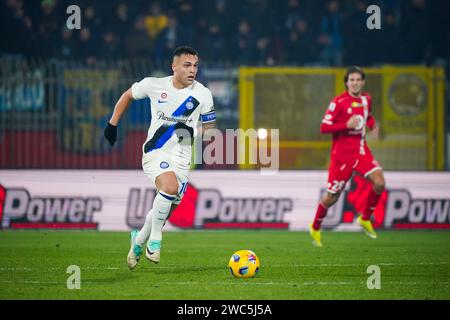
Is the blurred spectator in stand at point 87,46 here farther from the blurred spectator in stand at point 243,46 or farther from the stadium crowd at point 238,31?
the blurred spectator in stand at point 243,46

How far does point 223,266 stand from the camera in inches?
429

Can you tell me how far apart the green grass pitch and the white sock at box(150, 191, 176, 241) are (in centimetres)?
44

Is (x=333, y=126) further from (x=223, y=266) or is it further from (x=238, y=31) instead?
(x=238, y=31)

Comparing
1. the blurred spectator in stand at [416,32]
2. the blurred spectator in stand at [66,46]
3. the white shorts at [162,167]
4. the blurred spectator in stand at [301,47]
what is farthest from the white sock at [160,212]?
the blurred spectator in stand at [416,32]

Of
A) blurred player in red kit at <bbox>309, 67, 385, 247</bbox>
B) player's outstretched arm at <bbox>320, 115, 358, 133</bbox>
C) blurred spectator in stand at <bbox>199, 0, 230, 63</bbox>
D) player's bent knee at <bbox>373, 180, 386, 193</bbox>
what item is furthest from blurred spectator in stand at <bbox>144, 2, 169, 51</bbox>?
player's bent knee at <bbox>373, 180, 386, 193</bbox>

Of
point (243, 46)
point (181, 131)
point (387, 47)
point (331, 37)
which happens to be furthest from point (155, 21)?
point (181, 131)

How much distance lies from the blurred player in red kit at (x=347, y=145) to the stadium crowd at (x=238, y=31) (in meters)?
6.19

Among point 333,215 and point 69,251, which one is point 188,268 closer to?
point 69,251

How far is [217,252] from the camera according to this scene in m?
12.7

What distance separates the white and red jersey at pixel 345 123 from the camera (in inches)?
541

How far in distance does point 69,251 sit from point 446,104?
27.6 ft

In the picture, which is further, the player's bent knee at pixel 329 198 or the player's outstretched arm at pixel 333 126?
the player's bent knee at pixel 329 198

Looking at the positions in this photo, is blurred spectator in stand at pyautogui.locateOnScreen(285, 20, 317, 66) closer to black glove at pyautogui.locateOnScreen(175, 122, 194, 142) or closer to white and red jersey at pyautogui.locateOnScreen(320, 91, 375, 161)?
white and red jersey at pyautogui.locateOnScreen(320, 91, 375, 161)
